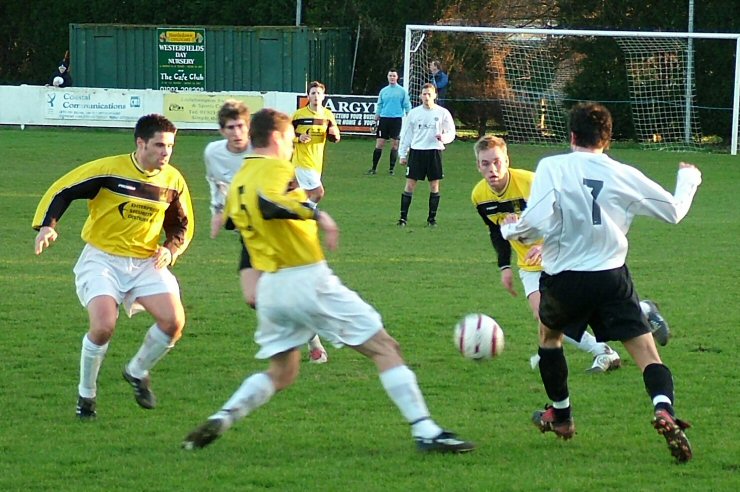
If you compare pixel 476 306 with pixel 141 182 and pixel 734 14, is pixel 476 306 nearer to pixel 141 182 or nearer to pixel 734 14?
pixel 141 182

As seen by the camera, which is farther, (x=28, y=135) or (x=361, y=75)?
(x=361, y=75)

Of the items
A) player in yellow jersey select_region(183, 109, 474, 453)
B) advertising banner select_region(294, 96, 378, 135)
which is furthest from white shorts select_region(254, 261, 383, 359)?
advertising banner select_region(294, 96, 378, 135)

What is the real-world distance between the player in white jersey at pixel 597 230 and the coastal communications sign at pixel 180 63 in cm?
2734

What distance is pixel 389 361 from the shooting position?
5418 mm

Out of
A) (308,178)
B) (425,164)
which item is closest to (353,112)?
(425,164)

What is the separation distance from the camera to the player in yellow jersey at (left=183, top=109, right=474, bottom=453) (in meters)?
5.30

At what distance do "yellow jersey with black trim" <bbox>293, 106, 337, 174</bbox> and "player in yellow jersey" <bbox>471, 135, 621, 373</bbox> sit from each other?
276 inches

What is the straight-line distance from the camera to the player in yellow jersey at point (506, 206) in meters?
6.90

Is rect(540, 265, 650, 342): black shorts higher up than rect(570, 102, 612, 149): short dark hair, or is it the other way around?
rect(570, 102, 612, 149): short dark hair

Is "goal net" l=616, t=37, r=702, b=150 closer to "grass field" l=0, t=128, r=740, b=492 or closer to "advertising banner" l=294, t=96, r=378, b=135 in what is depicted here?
"advertising banner" l=294, t=96, r=378, b=135

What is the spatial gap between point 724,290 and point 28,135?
68.0 feet

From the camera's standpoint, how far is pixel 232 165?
813 cm

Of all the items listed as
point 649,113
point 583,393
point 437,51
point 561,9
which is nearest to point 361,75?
point 437,51

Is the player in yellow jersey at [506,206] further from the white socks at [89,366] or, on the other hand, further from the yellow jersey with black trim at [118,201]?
the white socks at [89,366]
